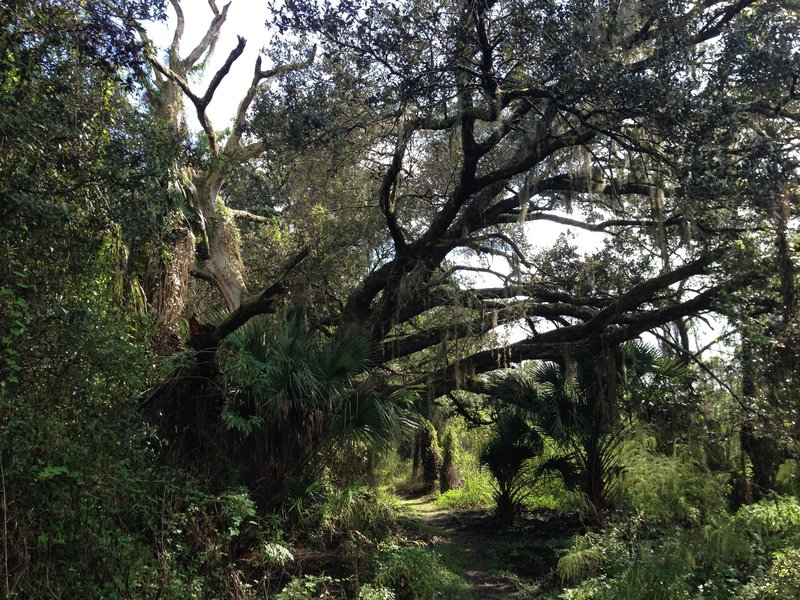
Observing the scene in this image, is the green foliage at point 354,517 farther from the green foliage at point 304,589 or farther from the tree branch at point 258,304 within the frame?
the tree branch at point 258,304

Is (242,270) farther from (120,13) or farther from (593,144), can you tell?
(593,144)

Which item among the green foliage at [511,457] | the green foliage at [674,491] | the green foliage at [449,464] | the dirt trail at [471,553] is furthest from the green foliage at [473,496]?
the green foliage at [674,491]

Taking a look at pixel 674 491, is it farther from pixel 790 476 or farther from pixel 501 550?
pixel 501 550

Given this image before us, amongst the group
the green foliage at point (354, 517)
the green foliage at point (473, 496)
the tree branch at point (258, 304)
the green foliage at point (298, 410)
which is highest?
the tree branch at point (258, 304)

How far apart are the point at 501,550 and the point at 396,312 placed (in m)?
4.11

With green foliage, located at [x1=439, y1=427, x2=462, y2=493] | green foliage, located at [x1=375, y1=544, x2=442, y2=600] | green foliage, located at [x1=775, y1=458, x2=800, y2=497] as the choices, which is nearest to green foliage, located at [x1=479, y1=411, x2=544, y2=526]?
green foliage, located at [x1=775, y1=458, x2=800, y2=497]

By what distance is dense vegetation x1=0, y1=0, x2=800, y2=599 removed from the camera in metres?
4.77

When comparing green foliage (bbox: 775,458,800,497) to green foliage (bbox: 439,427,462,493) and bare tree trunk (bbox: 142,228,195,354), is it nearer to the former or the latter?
bare tree trunk (bbox: 142,228,195,354)

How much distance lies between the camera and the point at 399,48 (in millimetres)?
7355

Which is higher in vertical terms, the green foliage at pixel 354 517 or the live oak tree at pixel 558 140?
the live oak tree at pixel 558 140

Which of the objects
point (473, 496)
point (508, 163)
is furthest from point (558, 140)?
point (473, 496)

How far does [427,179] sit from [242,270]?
401cm

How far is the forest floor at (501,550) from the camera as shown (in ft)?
24.9

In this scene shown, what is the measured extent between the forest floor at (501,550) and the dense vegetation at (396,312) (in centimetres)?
11
